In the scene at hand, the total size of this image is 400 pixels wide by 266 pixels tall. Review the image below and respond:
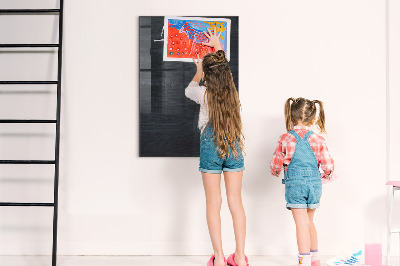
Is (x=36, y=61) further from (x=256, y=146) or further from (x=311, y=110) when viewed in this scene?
(x=311, y=110)

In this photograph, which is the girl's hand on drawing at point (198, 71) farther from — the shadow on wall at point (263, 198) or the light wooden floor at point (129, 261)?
the light wooden floor at point (129, 261)

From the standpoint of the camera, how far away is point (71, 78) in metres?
3.38

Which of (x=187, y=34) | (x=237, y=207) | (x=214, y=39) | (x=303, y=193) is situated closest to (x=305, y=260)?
(x=303, y=193)

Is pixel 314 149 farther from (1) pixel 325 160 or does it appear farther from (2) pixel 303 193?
(2) pixel 303 193

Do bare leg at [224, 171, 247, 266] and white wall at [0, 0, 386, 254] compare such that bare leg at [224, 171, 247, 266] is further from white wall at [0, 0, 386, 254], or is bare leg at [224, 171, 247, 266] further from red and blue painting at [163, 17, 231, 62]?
red and blue painting at [163, 17, 231, 62]

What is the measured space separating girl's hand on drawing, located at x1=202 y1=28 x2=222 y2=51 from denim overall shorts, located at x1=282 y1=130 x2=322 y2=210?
85 centimetres

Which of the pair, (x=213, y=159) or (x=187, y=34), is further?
(x=187, y=34)

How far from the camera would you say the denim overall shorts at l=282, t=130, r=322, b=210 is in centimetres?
283

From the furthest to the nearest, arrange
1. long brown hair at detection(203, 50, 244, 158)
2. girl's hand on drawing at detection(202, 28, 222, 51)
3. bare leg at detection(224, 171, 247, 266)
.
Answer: girl's hand on drawing at detection(202, 28, 222, 51), bare leg at detection(224, 171, 247, 266), long brown hair at detection(203, 50, 244, 158)

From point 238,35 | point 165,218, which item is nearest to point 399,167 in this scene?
point 238,35

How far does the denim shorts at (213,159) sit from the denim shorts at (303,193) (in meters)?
0.34

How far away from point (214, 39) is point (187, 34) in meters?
0.20

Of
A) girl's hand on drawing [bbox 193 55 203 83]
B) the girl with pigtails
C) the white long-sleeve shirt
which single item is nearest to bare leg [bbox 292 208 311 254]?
the girl with pigtails

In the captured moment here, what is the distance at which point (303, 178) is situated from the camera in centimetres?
283
